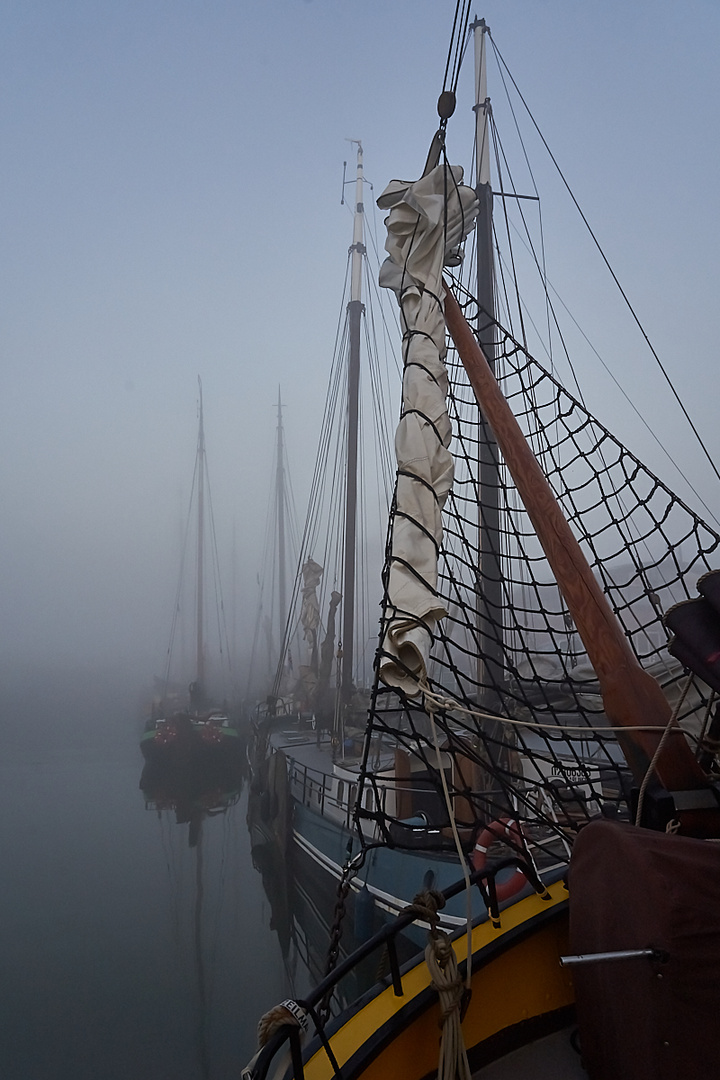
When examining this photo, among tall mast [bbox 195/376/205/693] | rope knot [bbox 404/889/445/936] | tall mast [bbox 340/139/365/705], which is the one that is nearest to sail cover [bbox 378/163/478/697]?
rope knot [bbox 404/889/445/936]

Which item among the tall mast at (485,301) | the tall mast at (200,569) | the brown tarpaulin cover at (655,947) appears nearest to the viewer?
the brown tarpaulin cover at (655,947)

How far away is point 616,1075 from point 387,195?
2.63 metres

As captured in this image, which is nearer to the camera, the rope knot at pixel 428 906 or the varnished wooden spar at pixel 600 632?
the rope knot at pixel 428 906

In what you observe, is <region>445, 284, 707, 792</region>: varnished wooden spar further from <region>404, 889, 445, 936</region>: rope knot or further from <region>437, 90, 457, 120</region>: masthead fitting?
<region>437, 90, 457, 120</region>: masthead fitting

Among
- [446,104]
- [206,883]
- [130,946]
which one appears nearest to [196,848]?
[206,883]

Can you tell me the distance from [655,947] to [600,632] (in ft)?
2.47

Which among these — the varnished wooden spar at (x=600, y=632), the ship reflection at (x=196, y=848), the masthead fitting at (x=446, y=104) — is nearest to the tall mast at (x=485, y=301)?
the masthead fitting at (x=446, y=104)

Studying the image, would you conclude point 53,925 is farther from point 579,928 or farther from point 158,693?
point 158,693

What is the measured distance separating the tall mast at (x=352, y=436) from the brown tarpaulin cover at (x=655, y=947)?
303 inches

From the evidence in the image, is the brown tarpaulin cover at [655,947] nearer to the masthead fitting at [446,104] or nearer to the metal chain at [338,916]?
the metal chain at [338,916]

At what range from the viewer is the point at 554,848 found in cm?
358

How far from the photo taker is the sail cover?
1.38 m

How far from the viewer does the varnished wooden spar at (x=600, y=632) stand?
1.25 m

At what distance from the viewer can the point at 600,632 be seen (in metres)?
1.48
